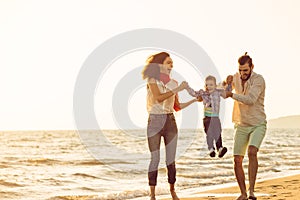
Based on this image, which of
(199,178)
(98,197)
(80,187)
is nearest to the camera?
(98,197)

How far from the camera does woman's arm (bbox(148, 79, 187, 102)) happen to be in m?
7.18

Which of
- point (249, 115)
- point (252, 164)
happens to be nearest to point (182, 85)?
point (249, 115)

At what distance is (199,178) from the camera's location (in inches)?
651

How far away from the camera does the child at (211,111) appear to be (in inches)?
293

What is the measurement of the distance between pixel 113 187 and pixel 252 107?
7.45 m

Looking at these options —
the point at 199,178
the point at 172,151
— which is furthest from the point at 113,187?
the point at 172,151

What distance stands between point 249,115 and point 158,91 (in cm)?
145

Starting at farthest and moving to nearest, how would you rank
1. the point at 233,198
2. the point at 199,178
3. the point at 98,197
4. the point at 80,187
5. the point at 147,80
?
1. the point at 199,178
2. the point at 80,187
3. the point at 98,197
4. the point at 233,198
5. the point at 147,80

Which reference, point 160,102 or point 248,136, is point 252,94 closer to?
point 248,136

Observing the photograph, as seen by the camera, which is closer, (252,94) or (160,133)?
(252,94)

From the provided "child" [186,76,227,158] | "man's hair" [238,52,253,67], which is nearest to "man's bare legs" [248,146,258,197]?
"child" [186,76,227,158]

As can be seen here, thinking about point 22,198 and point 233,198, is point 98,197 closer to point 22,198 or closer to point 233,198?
point 22,198

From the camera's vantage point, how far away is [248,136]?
7672 mm

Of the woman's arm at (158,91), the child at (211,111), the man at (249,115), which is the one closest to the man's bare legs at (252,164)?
the man at (249,115)
